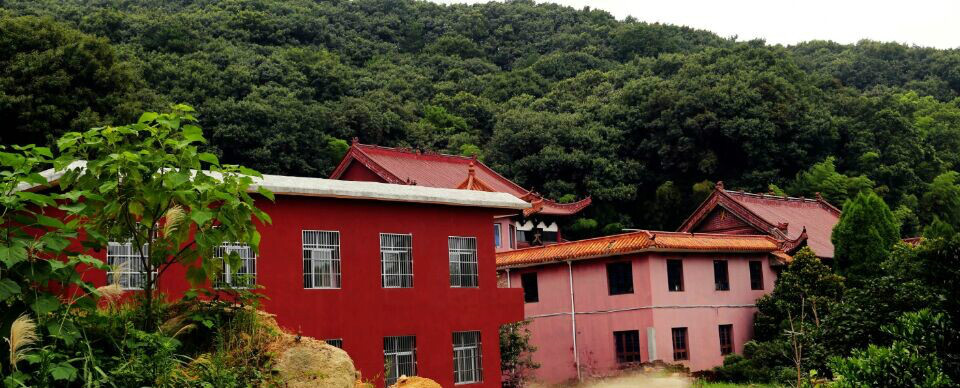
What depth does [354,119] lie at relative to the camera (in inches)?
2005

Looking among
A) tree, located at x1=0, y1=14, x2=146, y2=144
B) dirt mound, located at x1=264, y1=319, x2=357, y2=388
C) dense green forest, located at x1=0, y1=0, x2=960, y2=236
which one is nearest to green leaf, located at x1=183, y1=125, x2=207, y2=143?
dirt mound, located at x1=264, y1=319, x2=357, y2=388

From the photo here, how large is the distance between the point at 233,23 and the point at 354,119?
55.8 ft

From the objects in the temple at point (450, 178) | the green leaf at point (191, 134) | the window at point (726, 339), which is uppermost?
the temple at point (450, 178)

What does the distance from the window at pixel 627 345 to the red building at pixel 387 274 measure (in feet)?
28.0

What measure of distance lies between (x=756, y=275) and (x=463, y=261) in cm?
1403

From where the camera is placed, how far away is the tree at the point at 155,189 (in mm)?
10453

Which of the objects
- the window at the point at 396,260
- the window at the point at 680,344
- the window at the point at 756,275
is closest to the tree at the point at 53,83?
the window at the point at 396,260

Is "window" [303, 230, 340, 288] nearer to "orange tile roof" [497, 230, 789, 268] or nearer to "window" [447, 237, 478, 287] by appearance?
"window" [447, 237, 478, 287]

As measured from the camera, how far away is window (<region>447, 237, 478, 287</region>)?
18828 millimetres

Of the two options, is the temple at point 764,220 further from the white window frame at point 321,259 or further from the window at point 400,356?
the white window frame at point 321,259

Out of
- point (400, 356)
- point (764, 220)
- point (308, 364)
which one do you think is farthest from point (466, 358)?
point (764, 220)

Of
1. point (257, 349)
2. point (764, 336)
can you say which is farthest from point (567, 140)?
point (257, 349)

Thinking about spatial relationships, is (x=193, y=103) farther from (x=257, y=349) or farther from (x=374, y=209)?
(x=257, y=349)

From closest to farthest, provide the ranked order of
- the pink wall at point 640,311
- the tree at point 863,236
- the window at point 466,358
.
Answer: the window at point 466,358 < the pink wall at point 640,311 < the tree at point 863,236
